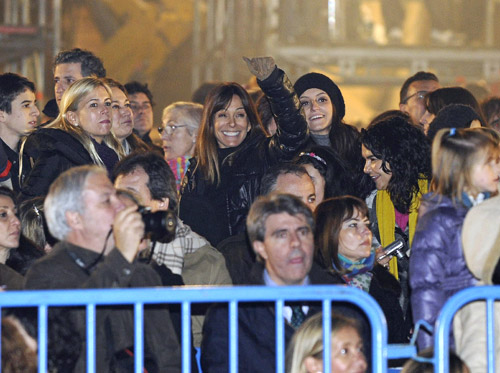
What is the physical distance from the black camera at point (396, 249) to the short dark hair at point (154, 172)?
4.38 ft

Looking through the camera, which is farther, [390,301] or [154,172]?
[390,301]

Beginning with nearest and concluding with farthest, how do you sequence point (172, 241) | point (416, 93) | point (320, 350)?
point (320, 350) < point (172, 241) < point (416, 93)

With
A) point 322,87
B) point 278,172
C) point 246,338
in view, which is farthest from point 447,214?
point 322,87

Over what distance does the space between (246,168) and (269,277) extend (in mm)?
1722

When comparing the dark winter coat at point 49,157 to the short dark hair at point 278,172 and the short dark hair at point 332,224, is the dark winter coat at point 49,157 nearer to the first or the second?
the short dark hair at point 278,172

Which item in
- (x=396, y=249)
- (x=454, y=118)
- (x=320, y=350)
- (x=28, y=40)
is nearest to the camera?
(x=320, y=350)

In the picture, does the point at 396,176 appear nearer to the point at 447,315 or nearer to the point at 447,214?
the point at 447,214

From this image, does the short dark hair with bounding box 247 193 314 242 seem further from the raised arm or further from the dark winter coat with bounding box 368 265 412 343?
the raised arm

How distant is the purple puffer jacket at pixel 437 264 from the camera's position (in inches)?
175

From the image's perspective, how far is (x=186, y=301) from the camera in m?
3.83

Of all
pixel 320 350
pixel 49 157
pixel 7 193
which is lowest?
pixel 320 350

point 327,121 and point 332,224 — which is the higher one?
point 327,121

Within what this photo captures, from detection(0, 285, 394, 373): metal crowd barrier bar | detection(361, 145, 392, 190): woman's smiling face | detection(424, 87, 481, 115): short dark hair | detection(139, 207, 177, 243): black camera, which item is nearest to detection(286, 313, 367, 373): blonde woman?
detection(0, 285, 394, 373): metal crowd barrier bar

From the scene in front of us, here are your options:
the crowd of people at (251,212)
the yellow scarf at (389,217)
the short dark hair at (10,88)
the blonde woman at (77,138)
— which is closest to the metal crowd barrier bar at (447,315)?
the crowd of people at (251,212)
